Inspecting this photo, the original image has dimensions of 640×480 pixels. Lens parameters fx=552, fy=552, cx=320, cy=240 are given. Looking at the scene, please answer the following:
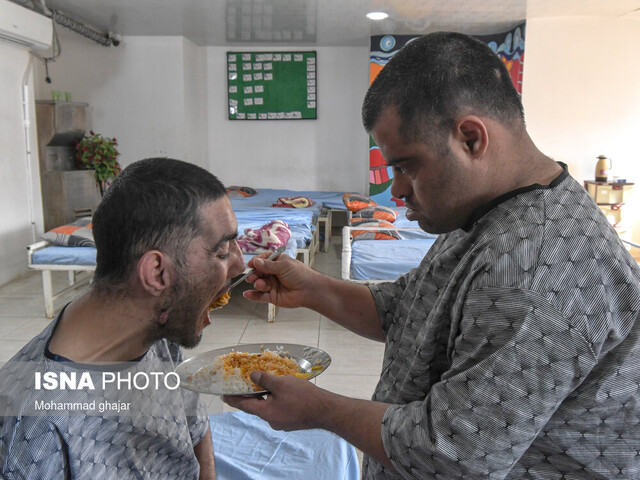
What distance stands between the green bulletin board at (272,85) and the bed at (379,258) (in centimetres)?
386

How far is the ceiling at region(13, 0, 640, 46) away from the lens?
5.46m

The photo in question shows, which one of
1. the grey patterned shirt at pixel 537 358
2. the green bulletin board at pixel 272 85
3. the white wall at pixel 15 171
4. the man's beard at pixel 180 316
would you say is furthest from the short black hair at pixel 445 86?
the green bulletin board at pixel 272 85

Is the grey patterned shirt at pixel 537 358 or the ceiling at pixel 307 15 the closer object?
the grey patterned shirt at pixel 537 358

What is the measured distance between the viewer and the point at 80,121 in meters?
6.66

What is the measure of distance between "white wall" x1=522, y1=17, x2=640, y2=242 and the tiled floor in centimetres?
363

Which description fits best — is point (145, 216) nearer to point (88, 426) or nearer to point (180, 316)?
point (180, 316)

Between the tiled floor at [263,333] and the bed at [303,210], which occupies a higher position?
the bed at [303,210]

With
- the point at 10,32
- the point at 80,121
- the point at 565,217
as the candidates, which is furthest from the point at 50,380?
the point at 80,121

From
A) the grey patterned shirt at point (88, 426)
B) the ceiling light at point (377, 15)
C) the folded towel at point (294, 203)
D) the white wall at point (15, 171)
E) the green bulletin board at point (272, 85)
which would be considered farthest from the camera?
the green bulletin board at point (272, 85)

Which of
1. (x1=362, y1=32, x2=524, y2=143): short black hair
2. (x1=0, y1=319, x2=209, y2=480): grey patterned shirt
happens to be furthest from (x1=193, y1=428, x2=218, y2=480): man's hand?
(x1=362, y1=32, x2=524, y2=143): short black hair

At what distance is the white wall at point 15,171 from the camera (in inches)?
198

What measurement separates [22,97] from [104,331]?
499cm

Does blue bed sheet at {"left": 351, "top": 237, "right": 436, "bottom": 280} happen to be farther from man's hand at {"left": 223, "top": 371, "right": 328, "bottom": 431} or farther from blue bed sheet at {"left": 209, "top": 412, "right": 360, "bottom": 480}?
man's hand at {"left": 223, "top": 371, "right": 328, "bottom": 431}

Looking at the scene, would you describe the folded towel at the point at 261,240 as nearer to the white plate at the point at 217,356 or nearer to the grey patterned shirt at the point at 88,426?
the white plate at the point at 217,356
